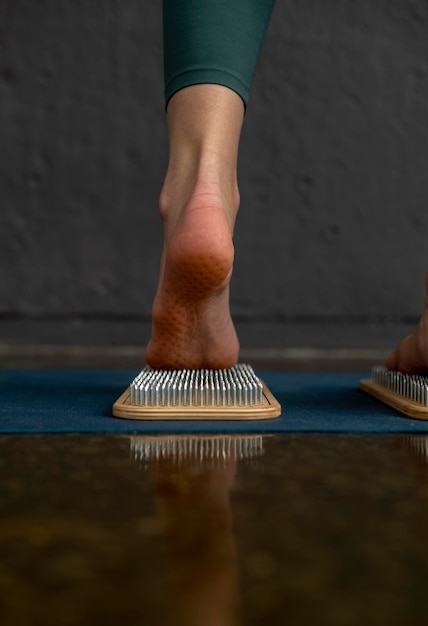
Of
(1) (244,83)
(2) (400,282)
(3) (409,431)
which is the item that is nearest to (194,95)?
(1) (244,83)

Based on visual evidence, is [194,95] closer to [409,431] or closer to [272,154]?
[409,431]

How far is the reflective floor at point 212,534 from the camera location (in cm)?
33

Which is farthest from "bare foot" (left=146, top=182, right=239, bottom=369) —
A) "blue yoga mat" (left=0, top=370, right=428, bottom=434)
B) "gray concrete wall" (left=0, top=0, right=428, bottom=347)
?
"gray concrete wall" (left=0, top=0, right=428, bottom=347)

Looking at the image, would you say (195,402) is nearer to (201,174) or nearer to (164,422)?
(164,422)

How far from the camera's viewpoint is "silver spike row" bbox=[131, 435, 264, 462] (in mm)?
623

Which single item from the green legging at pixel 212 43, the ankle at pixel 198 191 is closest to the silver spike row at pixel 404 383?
the ankle at pixel 198 191

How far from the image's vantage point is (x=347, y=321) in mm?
2691

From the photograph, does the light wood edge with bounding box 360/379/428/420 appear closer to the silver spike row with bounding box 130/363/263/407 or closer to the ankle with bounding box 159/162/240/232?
the silver spike row with bounding box 130/363/263/407

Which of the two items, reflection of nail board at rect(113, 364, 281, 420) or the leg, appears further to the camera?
the leg

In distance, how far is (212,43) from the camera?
3.43ft

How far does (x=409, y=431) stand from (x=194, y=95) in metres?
0.55

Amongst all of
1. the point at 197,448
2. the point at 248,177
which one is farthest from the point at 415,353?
the point at 248,177

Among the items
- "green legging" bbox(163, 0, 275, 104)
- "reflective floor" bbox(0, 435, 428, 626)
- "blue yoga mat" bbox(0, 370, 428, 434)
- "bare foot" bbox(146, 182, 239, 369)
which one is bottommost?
"reflective floor" bbox(0, 435, 428, 626)

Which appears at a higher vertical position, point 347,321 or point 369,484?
point 347,321
